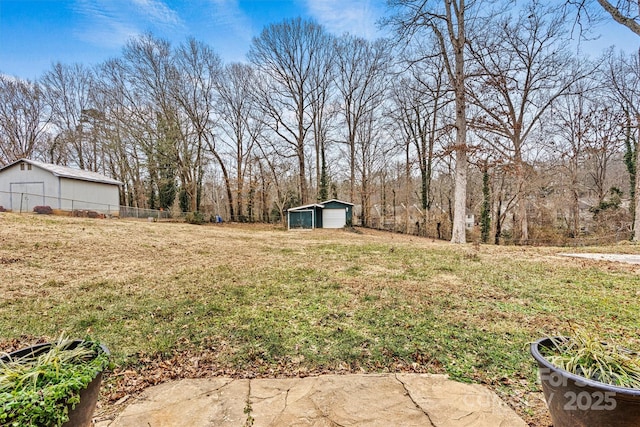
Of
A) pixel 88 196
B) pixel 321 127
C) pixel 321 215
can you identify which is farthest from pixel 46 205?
pixel 321 127

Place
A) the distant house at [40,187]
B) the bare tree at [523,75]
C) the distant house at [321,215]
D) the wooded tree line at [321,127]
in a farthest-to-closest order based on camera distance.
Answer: the distant house at [321,215] < the distant house at [40,187] < the wooded tree line at [321,127] < the bare tree at [523,75]

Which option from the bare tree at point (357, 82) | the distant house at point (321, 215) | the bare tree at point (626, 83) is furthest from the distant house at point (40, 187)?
the bare tree at point (626, 83)

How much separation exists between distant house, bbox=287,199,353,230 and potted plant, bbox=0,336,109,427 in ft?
62.5

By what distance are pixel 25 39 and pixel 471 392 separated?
47.7 feet

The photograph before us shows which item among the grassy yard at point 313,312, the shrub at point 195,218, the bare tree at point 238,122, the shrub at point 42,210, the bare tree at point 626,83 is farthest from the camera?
the bare tree at point 238,122

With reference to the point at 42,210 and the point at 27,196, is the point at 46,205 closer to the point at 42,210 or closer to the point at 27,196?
the point at 27,196

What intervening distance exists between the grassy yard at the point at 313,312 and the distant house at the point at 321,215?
14751 millimetres

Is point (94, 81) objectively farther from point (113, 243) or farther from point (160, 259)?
point (160, 259)

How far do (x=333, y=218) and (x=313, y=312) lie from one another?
18.9 m

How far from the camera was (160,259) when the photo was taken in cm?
608

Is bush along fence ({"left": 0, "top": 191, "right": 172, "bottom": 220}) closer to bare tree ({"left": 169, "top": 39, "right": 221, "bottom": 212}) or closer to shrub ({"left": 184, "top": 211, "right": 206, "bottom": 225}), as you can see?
shrub ({"left": 184, "top": 211, "right": 206, "bottom": 225})

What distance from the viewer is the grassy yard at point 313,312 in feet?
7.32

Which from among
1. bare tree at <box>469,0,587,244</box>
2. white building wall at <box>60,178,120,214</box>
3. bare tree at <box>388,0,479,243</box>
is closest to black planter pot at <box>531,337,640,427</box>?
bare tree at <box>388,0,479,243</box>

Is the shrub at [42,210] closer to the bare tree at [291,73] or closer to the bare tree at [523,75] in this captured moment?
the bare tree at [291,73]
